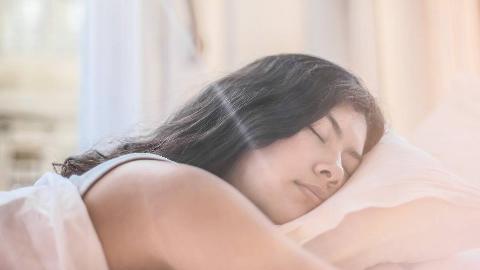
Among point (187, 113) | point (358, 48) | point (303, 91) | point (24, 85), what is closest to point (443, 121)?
point (358, 48)

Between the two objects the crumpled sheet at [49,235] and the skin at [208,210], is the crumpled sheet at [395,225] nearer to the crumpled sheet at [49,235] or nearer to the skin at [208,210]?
the skin at [208,210]

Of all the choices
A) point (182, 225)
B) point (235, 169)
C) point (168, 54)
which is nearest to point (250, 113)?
→ point (235, 169)

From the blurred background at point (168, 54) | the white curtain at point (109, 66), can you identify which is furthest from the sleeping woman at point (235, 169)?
the white curtain at point (109, 66)

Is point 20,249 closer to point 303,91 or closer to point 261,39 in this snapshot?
point 303,91

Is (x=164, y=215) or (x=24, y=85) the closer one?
(x=164, y=215)

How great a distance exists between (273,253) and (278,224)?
85 mm

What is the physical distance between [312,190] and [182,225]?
165 millimetres

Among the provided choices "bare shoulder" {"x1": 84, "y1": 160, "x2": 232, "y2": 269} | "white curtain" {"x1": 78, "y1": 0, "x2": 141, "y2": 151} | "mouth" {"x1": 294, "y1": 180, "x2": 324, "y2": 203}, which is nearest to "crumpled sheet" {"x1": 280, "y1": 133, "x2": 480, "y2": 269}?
"mouth" {"x1": 294, "y1": 180, "x2": 324, "y2": 203}

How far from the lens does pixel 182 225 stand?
50 centimetres

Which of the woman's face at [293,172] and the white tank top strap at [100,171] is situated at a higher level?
the white tank top strap at [100,171]

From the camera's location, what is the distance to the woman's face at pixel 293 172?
585 millimetres

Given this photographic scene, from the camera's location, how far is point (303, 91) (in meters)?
0.64

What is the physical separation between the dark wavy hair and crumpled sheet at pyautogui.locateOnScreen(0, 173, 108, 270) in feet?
0.43

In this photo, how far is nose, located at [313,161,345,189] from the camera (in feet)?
→ 1.98
